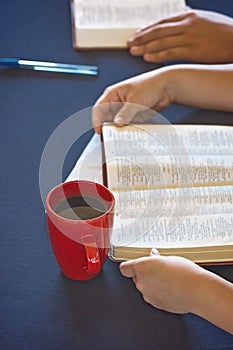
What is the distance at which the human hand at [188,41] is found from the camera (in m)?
1.00

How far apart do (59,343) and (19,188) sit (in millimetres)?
251

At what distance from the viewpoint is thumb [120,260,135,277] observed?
25.4 inches

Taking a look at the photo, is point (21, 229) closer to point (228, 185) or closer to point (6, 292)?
point (6, 292)

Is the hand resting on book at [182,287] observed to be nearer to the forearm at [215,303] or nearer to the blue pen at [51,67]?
the forearm at [215,303]

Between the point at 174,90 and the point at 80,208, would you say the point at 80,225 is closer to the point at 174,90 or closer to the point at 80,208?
the point at 80,208

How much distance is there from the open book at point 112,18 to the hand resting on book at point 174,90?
0.15 metres

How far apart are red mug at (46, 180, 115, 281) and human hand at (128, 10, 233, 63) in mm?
442

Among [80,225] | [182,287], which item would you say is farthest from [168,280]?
[80,225]

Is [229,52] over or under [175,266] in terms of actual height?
over

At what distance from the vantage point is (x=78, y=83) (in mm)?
953

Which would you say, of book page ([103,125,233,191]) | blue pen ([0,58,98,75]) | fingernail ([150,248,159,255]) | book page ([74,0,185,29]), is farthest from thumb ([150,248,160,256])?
book page ([74,0,185,29])

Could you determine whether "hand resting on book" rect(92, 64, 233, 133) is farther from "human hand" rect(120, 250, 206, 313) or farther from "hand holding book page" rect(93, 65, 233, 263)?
"human hand" rect(120, 250, 206, 313)

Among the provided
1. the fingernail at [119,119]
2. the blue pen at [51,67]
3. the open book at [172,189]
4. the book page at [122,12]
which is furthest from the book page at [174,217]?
the book page at [122,12]

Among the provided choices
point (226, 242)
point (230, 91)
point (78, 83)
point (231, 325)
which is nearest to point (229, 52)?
point (230, 91)
